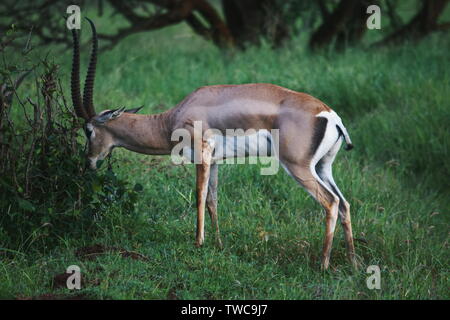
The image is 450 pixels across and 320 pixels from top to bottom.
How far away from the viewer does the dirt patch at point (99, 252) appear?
4.38 metres

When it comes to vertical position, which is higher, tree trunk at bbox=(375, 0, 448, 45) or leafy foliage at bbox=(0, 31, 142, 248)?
tree trunk at bbox=(375, 0, 448, 45)

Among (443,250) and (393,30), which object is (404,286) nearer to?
(443,250)

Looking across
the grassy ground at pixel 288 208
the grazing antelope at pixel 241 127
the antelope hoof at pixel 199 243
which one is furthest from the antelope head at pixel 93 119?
the antelope hoof at pixel 199 243

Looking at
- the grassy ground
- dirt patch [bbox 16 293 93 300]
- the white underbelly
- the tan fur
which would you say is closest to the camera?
dirt patch [bbox 16 293 93 300]

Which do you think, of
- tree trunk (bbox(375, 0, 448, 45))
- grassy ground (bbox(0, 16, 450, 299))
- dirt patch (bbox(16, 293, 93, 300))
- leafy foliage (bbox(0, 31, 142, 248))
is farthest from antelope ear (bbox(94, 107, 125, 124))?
tree trunk (bbox(375, 0, 448, 45))

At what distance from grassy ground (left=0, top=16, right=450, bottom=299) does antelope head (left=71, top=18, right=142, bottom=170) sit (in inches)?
18.2

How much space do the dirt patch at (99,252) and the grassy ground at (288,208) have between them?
0.13 feet

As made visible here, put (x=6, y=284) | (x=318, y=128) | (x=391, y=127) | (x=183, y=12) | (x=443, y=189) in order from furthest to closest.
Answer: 1. (x=183, y=12)
2. (x=391, y=127)
3. (x=443, y=189)
4. (x=318, y=128)
5. (x=6, y=284)

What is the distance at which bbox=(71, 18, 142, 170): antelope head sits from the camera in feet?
15.3

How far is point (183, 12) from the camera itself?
364 inches

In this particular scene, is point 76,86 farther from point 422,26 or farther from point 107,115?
Answer: point 422,26

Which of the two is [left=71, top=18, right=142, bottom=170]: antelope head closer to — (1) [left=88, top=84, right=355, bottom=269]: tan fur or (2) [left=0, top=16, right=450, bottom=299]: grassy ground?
(1) [left=88, top=84, right=355, bottom=269]: tan fur

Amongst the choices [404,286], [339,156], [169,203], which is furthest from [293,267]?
[339,156]

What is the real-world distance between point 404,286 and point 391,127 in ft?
10.3
